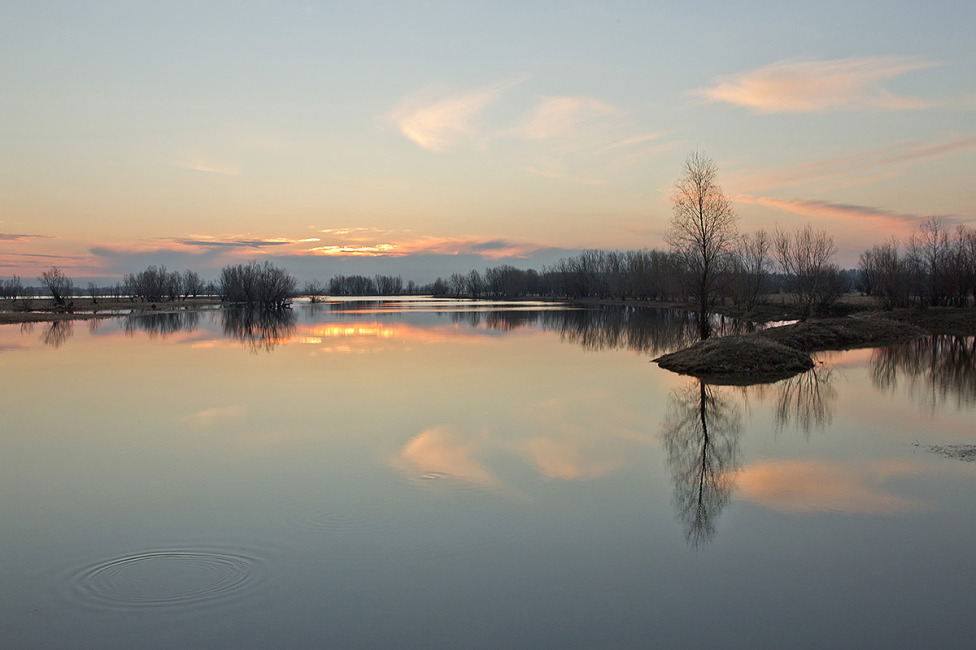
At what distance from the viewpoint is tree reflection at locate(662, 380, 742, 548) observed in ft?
23.2

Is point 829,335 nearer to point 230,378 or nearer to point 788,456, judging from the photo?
point 788,456

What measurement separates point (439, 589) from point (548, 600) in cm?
93

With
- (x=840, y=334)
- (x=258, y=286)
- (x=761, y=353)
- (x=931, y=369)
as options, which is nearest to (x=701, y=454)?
(x=761, y=353)

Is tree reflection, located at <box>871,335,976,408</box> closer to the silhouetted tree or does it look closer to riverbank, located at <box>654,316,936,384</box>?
riverbank, located at <box>654,316,936,384</box>

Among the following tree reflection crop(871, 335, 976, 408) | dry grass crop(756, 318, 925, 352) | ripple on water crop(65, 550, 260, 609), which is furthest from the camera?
dry grass crop(756, 318, 925, 352)

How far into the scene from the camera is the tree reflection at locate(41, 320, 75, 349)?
29.0m

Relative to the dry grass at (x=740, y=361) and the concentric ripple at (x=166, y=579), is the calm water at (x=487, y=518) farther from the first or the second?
the dry grass at (x=740, y=361)

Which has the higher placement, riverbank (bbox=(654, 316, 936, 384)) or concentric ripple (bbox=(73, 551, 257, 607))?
riverbank (bbox=(654, 316, 936, 384))

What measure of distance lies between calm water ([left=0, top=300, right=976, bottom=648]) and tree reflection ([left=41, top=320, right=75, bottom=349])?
16246 mm

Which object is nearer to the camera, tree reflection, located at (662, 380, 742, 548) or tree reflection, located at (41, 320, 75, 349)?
tree reflection, located at (662, 380, 742, 548)

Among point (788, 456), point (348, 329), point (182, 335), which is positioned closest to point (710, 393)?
point (788, 456)

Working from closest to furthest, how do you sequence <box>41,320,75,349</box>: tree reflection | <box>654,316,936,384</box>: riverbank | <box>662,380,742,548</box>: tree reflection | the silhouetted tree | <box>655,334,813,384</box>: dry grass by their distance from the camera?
<box>662,380,742,548</box>: tree reflection, <box>655,334,813,384</box>: dry grass, <box>654,316,936,384</box>: riverbank, <box>41,320,75,349</box>: tree reflection, the silhouetted tree

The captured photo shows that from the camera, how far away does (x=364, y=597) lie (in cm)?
519

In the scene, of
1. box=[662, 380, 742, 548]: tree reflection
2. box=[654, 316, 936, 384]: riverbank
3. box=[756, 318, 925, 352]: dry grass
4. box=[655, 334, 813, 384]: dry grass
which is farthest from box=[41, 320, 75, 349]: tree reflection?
box=[756, 318, 925, 352]: dry grass
